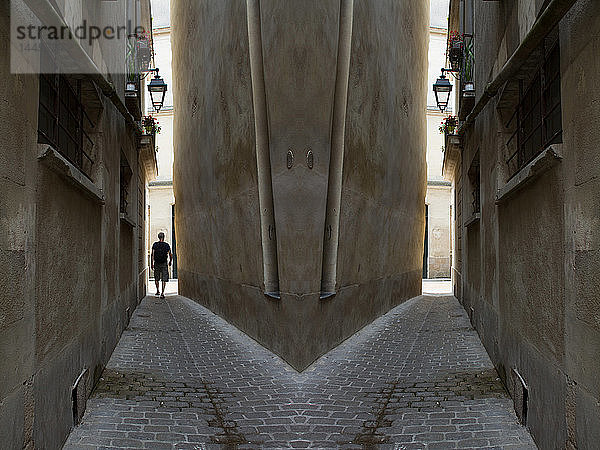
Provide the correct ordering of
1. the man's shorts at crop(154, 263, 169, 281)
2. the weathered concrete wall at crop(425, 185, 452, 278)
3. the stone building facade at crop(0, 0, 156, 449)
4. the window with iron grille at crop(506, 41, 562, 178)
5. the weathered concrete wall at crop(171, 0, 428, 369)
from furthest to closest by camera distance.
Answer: the weathered concrete wall at crop(425, 185, 452, 278) < the man's shorts at crop(154, 263, 169, 281) < the weathered concrete wall at crop(171, 0, 428, 369) < the window with iron grille at crop(506, 41, 562, 178) < the stone building facade at crop(0, 0, 156, 449)

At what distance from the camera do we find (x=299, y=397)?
235 inches

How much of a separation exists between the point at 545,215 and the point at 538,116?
58.4 inches

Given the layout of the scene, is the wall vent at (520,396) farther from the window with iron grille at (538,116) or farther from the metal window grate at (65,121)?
the metal window grate at (65,121)

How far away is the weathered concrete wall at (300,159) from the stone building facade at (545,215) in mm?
1879

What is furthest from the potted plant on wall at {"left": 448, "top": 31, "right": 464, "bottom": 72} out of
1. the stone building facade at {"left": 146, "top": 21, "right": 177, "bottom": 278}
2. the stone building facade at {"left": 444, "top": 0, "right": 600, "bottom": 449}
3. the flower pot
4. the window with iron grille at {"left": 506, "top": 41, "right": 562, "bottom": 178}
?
the stone building facade at {"left": 146, "top": 21, "right": 177, "bottom": 278}

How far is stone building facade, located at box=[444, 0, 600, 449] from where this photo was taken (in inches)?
142

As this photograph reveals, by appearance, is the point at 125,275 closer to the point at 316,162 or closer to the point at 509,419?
the point at 316,162

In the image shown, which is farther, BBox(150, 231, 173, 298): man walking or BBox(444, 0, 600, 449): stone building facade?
BBox(150, 231, 173, 298): man walking

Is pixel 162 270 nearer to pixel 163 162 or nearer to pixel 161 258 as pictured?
pixel 161 258

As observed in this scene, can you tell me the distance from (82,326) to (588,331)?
172 inches

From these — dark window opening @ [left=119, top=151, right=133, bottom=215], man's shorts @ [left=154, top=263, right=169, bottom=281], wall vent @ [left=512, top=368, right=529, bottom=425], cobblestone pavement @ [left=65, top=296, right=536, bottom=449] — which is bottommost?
cobblestone pavement @ [left=65, top=296, right=536, bottom=449]

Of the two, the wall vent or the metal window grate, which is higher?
the metal window grate

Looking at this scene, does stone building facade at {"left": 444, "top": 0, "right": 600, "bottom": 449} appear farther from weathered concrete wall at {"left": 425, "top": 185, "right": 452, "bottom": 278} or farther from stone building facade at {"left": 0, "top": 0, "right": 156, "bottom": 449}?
weathered concrete wall at {"left": 425, "top": 185, "right": 452, "bottom": 278}

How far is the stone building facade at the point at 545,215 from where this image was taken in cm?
361
